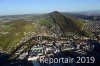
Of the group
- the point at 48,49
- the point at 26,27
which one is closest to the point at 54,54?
the point at 48,49

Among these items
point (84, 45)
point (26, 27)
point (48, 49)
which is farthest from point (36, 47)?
point (26, 27)

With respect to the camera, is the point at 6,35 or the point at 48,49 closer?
the point at 48,49

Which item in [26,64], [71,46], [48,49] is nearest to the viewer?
[26,64]

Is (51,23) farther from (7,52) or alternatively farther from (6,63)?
(6,63)

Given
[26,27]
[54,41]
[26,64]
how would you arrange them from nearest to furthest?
1. [26,64]
2. [54,41]
3. [26,27]

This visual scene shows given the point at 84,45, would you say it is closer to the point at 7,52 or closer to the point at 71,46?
the point at 71,46

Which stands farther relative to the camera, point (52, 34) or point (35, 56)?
point (52, 34)

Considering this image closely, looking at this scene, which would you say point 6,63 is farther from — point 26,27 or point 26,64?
point 26,27

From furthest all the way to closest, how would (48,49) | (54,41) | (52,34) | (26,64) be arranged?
(52,34), (54,41), (48,49), (26,64)

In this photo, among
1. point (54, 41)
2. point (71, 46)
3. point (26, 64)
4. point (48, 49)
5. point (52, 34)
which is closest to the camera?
point (26, 64)
